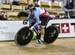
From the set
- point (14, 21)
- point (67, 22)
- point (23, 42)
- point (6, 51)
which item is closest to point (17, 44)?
point (23, 42)

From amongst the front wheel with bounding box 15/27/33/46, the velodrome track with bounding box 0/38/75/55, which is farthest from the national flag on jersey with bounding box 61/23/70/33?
the front wheel with bounding box 15/27/33/46

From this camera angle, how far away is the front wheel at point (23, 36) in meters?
13.4

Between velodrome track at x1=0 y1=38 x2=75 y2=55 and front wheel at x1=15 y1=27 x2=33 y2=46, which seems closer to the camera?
velodrome track at x1=0 y1=38 x2=75 y2=55

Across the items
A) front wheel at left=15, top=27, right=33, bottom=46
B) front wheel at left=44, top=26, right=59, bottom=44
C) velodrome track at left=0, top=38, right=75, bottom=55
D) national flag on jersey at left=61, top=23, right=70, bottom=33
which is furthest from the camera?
national flag on jersey at left=61, top=23, right=70, bottom=33

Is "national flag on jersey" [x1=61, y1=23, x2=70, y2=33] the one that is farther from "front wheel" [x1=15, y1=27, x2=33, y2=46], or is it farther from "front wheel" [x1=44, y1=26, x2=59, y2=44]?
"front wheel" [x1=15, y1=27, x2=33, y2=46]

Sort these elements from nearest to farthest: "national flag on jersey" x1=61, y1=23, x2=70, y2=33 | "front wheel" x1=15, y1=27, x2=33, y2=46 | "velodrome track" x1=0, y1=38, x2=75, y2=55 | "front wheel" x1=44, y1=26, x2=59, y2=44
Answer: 1. "velodrome track" x1=0, y1=38, x2=75, y2=55
2. "front wheel" x1=15, y1=27, x2=33, y2=46
3. "front wheel" x1=44, y1=26, x2=59, y2=44
4. "national flag on jersey" x1=61, y1=23, x2=70, y2=33

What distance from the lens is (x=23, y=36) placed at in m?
13.5

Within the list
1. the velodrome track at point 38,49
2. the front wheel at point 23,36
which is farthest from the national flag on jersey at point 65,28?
the front wheel at point 23,36

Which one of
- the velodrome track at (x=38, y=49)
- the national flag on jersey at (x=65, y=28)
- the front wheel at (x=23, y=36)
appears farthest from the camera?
the national flag on jersey at (x=65, y=28)

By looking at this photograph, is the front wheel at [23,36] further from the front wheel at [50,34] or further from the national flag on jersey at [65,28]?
the national flag on jersey at [65,28]

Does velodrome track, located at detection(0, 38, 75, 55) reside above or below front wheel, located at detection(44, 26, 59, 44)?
below

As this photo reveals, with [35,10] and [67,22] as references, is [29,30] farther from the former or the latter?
[67,22]

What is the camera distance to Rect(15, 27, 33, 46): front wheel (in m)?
13.4

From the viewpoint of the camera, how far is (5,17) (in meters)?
16.5
